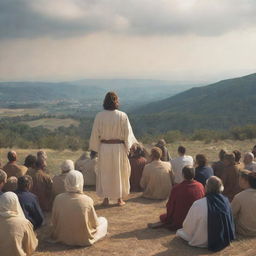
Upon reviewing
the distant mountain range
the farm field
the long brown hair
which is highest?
the long brown hair

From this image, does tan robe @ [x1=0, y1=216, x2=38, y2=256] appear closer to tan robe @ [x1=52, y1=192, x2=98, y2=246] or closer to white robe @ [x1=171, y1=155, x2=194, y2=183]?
tan robe @ [x1=52, y1=192, x2=98, y2=246]

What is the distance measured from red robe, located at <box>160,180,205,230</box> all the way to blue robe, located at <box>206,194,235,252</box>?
2.22 ft

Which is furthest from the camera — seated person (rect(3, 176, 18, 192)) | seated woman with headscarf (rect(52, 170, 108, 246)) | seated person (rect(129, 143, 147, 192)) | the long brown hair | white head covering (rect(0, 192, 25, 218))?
seated person (rect(129, 143, 147, 192))

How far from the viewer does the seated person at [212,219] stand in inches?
242

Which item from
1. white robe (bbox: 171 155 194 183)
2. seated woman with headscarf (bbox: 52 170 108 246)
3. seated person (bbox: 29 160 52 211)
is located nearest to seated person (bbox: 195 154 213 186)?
white robe (bbox: 171 155 194 183)

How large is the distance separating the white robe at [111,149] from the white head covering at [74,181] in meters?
2.06

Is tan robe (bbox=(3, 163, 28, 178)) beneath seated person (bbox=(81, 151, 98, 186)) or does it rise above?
above

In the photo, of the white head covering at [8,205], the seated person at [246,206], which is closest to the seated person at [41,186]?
the white head covering at [8,205]

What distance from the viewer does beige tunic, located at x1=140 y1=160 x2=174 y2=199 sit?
930 cm

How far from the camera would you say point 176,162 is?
9938 mm

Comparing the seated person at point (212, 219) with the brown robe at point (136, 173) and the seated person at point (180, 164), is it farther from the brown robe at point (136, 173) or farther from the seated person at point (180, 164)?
the brown robe at point (136, 173)

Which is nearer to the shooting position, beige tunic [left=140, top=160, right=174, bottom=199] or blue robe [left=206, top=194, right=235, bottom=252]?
blue robe [left=206, top=194, right=235, bottom=252]

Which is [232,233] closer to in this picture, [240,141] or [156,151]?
[156,151]

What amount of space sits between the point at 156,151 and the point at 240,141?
13688mm
